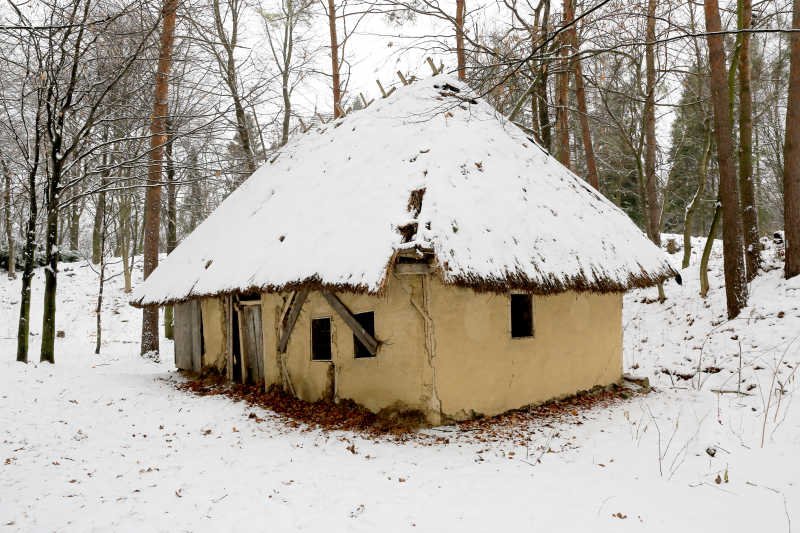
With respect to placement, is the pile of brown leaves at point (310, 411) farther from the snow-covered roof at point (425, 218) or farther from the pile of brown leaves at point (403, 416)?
the snow-covered roof at point (425, 218)

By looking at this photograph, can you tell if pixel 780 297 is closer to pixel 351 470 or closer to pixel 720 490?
pixel 720 490

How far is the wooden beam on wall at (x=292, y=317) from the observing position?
7.35m

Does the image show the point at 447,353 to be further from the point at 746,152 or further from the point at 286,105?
the point at 286,105

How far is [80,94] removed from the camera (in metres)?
9.47

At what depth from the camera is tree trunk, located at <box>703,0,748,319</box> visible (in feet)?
29.3

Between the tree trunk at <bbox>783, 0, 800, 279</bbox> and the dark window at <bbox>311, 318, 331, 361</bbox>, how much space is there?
343 inches

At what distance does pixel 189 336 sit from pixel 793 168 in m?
12.8

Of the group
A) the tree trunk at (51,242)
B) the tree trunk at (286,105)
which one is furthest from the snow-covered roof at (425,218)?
the tree trunk at (286,105)

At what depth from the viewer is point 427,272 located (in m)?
6.03

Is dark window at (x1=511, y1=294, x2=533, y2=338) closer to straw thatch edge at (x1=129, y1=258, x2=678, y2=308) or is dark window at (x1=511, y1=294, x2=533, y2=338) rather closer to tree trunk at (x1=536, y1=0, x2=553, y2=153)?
straw thatch edge at (x1=129, y1=258, x2=678, y2=308)

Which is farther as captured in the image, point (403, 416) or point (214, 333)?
point (214, 333)

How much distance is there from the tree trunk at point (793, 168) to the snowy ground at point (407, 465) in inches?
51.6

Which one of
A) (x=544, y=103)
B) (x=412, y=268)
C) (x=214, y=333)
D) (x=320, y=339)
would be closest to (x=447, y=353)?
(x=412, y=268)

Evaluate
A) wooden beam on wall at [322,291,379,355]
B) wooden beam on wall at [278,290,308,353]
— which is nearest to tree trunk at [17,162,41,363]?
wooden beam on wall at [278,290,308,353]
